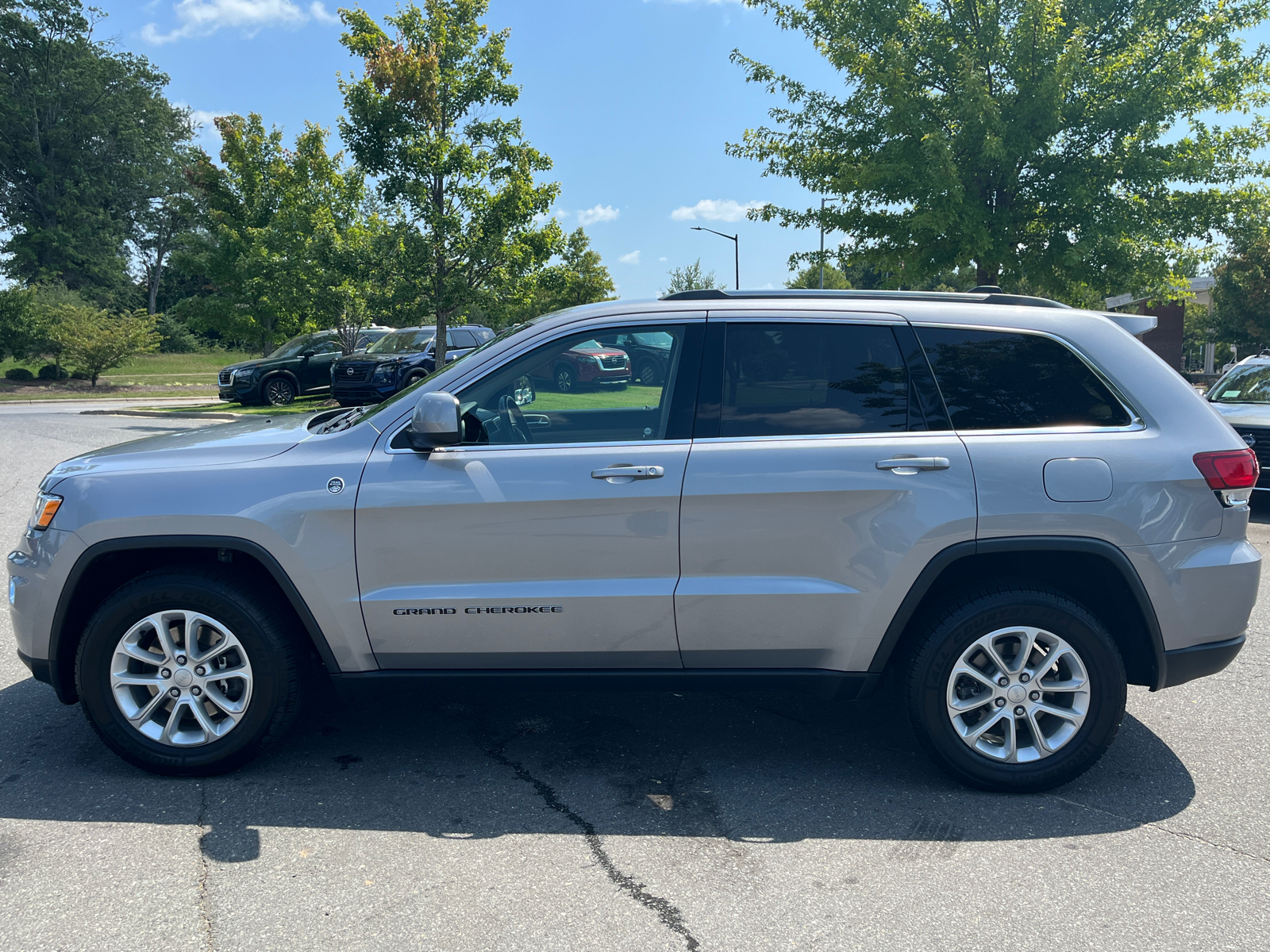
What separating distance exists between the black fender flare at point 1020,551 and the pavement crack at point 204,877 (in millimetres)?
2378

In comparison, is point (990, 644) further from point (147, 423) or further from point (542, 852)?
point (147, 423)

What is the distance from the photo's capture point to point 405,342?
852 inches

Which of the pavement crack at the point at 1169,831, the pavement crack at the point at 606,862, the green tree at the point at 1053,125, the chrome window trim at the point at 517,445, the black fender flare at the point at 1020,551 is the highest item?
the green tree at the point at 1053,125

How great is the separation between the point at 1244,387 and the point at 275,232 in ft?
78.3

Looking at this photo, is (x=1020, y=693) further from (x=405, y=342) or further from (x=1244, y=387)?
(x=405, y=342)

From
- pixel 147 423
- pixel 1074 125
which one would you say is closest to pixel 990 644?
pixel 1074 125

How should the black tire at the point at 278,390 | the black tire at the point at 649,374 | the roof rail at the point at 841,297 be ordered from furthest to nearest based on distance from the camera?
the black tire at the point at 278,390, the roof rail at the point at 841,297, the black tire at the point at 649,374

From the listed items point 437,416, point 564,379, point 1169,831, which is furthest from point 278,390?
point 1169,831

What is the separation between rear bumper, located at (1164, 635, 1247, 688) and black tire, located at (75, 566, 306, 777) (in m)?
3.29

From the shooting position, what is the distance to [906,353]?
3785mm

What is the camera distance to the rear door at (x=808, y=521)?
11.8 feet

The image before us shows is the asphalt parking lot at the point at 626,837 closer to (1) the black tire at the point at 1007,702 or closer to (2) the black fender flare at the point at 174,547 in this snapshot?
(1) the black tire at the point at 1007,702

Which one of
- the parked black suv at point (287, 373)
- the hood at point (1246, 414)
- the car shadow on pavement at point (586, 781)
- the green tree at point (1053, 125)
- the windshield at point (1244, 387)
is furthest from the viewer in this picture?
the parked black suv at point (287, 373)

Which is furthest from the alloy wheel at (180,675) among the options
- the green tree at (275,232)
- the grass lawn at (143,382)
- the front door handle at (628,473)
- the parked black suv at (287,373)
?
the grass lawn at (143,382)
